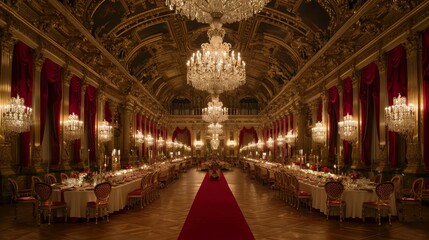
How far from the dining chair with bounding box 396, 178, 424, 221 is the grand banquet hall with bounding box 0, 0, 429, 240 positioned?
0.03 metres

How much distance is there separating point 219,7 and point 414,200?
5.21 m

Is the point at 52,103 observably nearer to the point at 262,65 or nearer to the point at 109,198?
the point at 109,198

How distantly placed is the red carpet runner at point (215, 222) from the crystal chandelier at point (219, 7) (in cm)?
397

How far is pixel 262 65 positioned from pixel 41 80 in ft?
51.3

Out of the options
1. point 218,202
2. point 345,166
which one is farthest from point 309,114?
point 218,202

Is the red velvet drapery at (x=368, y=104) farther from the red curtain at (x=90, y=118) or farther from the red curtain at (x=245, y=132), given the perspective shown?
the red curtain at (x=245, y=132)

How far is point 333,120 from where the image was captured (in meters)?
14.7

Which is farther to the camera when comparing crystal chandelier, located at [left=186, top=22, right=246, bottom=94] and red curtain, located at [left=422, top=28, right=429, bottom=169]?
crystal chandelier, located at [left=186, top=22, right=246, bottom=94]

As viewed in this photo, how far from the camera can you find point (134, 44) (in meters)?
17.5

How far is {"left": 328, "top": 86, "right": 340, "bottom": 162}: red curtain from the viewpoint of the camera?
14.2 m

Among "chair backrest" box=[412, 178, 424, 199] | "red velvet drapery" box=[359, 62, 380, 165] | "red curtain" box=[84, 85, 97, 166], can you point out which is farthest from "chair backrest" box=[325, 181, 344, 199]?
"red curtain" box=[84, 85, 97, 166]

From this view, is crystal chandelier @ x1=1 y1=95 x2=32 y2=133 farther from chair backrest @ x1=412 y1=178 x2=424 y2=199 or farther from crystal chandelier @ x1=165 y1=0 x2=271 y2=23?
chair backrest @ x1=412 y1=178 x2=424 y2=199

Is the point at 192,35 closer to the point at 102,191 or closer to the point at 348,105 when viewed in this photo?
the point at 348,105

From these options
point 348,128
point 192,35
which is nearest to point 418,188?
point 348,128
